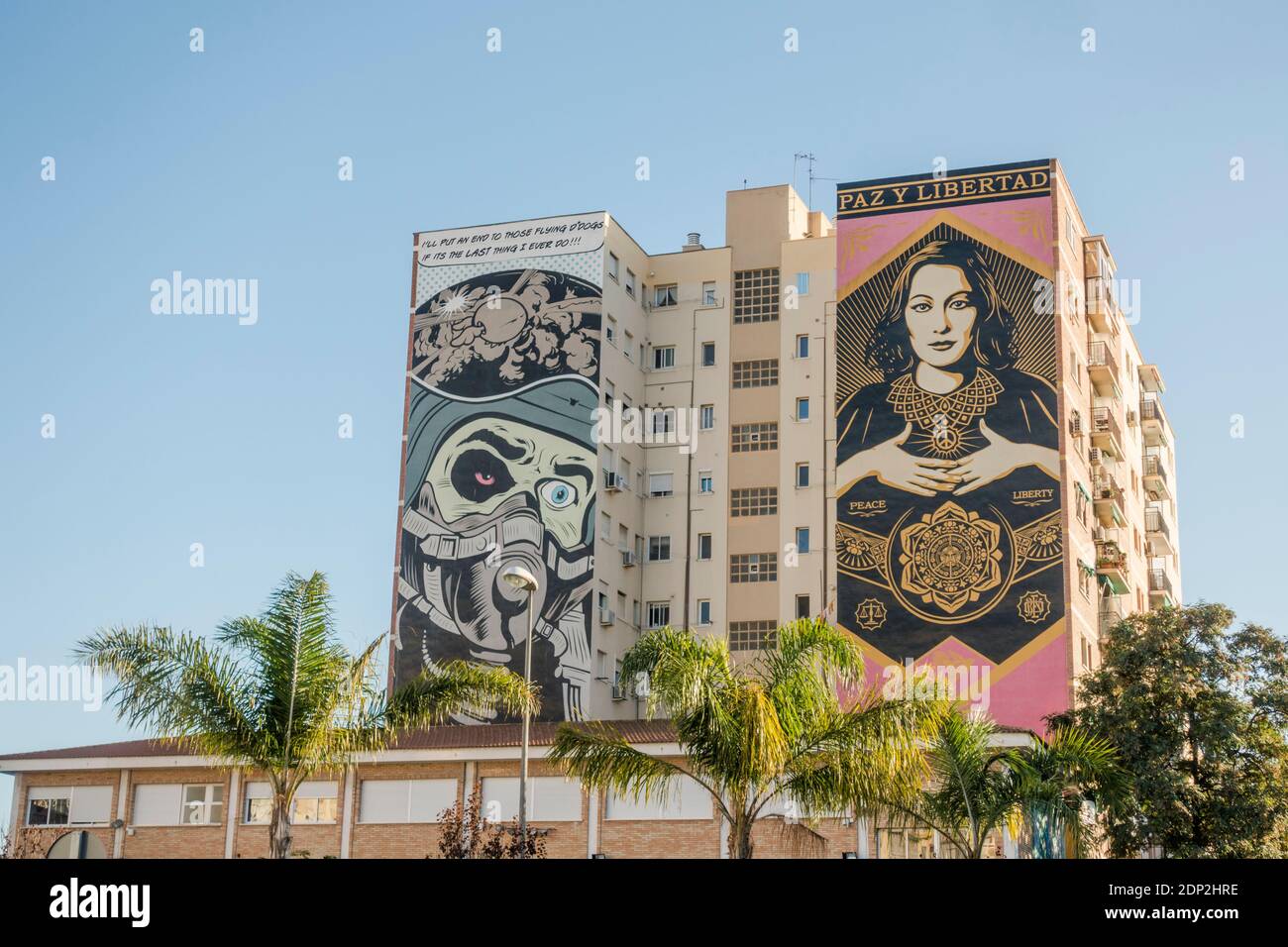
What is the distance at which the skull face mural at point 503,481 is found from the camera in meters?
72.6

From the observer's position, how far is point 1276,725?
163 ft

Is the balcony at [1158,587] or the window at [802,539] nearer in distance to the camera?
the window at [802,539]

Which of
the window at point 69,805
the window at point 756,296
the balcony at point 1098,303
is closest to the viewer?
the window at point 69,805

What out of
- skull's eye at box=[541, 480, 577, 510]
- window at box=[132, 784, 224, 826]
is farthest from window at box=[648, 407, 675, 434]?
window at box=[132, 784, 224, 826]

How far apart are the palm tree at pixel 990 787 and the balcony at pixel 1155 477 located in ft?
213

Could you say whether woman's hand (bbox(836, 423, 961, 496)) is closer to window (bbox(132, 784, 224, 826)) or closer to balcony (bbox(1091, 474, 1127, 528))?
balcony (bbox(1091, 474, 1127, 528))

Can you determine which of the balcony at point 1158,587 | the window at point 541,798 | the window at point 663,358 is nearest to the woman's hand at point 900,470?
the window at point 663,358

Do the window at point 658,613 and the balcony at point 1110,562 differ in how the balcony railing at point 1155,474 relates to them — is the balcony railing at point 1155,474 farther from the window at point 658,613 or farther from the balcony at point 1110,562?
the window at point 658,613

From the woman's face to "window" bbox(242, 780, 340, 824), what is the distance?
32.6m

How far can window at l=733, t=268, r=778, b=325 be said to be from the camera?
7944 cm

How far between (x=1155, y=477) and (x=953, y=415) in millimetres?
28972
